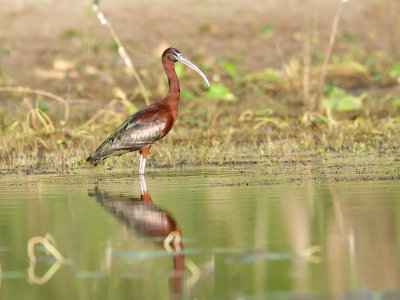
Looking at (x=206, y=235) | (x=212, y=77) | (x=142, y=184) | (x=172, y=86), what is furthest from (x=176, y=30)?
(x=206, y=235)

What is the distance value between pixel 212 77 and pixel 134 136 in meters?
9.99

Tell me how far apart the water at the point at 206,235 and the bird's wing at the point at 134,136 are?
53cm

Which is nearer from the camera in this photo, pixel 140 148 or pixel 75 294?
pixel 75 294

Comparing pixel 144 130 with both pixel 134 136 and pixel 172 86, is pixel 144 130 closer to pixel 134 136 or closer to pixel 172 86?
pixel 134 136

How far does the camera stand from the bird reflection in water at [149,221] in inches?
227

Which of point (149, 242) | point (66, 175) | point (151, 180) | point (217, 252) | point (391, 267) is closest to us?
point (391, 267)

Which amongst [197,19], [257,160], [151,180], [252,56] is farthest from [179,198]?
[197,19]

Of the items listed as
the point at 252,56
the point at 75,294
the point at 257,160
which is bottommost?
the point at 75,294

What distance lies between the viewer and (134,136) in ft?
36.9

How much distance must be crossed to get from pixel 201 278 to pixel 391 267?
0.95m

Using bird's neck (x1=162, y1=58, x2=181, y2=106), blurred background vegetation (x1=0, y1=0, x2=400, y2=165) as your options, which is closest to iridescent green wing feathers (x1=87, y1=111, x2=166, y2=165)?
bird's neck (x1=162, y1=58, x2=181, y2=106)

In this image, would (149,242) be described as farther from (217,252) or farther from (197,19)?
(197,19)

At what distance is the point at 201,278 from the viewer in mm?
5398

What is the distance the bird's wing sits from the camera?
11.1 meters
